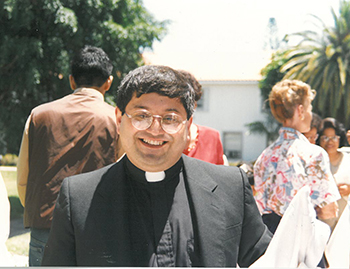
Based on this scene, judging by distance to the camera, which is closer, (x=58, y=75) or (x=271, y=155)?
(x=271, y=155)

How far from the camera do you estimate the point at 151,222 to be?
1278mm

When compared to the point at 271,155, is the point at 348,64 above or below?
above

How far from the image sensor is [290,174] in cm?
240

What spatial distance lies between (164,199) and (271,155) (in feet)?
4.58

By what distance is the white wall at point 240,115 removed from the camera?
1895 centimetres

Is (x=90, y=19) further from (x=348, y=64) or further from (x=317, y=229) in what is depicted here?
(x=317, y=229)

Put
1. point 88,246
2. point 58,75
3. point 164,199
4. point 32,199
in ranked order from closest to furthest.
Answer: point 88,246 → point 164,199 → point 32,199 → point 58,75

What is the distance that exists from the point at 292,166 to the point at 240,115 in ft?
64.7

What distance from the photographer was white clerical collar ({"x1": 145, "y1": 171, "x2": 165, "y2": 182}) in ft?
4.34

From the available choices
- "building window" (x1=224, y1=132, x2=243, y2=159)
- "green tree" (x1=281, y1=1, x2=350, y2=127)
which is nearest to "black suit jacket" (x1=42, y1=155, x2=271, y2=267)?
"green tree" (x1=281, y1=1, x2=350, y2=127)

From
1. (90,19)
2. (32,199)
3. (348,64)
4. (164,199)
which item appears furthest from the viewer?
(90,19)

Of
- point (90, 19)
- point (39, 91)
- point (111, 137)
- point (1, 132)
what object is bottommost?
point (1, 132)

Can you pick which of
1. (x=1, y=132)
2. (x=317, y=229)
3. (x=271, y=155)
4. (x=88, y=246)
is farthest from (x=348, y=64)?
(x=1, y=132)

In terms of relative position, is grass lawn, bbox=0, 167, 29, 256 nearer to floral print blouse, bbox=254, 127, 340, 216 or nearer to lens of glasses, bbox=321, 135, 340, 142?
floral print blouse, bbox=254, 127, 340, 216
